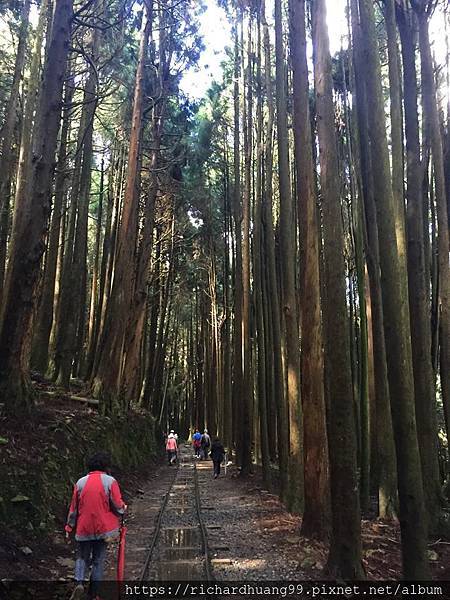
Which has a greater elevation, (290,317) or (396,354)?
(290,317)

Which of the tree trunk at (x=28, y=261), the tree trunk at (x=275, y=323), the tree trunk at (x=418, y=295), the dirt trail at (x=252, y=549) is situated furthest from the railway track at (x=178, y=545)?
the tree trunk at (x=418, y=295)

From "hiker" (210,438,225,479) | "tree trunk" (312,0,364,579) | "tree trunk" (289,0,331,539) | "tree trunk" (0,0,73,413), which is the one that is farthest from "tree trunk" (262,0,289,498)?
"hiker" (210,438,225,479)

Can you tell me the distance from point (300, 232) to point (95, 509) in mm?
4990

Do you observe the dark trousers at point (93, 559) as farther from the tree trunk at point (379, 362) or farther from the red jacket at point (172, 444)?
the red jacket at point (172, 444)

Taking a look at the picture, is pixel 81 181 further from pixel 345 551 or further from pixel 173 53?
pixel 345 551

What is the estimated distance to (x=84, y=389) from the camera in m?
14.9


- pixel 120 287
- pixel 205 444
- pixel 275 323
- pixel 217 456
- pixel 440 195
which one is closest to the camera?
pixel 440 195

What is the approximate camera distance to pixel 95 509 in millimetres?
4789

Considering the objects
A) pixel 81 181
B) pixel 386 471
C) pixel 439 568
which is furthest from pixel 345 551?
pixel 81 181

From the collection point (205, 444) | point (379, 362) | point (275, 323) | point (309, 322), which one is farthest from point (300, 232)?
point (205, 444)

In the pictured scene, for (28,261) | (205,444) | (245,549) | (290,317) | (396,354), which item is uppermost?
(28,261)

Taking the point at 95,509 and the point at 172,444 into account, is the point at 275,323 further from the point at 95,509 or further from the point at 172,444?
the point at 172,444

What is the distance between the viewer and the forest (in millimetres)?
6008

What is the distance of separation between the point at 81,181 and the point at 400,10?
9.13 meters
